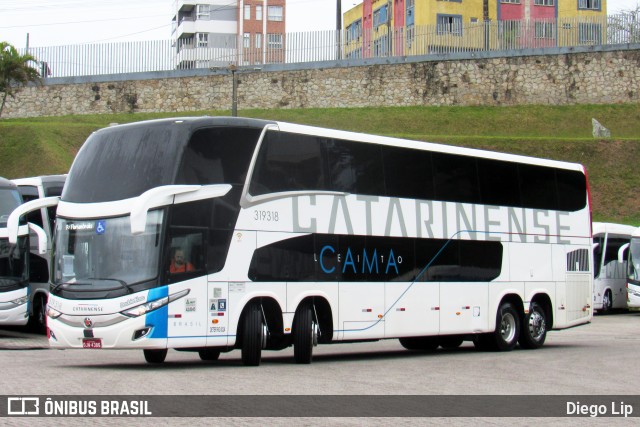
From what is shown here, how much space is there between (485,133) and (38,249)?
31544 mm

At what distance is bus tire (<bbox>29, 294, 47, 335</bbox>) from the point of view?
2841cm

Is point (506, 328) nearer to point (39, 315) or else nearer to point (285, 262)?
point (285, 262)

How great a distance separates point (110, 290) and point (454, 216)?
757 cm

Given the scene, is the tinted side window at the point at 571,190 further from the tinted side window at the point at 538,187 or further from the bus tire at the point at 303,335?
the bus tire at the point at 303,335

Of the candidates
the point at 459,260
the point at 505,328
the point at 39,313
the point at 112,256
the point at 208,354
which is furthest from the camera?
the point at 39,313

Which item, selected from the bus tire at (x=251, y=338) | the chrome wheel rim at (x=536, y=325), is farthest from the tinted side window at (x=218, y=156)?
the chrome wheel rim at (x=536, y=325)

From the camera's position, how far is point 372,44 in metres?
60.2

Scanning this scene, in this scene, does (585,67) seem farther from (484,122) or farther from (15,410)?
(15,410)

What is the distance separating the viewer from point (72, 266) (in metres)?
16.2

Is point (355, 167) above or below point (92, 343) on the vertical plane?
above

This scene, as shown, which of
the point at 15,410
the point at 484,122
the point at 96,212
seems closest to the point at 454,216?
the point at 96,212

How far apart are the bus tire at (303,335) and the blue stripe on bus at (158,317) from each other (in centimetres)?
250

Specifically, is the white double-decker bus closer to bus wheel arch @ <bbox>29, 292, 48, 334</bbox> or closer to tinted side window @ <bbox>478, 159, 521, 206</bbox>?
bus wheel arch @ <bbox>29, 292, 48, 334</bbox>

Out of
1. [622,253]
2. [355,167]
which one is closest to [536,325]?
[355,167]
